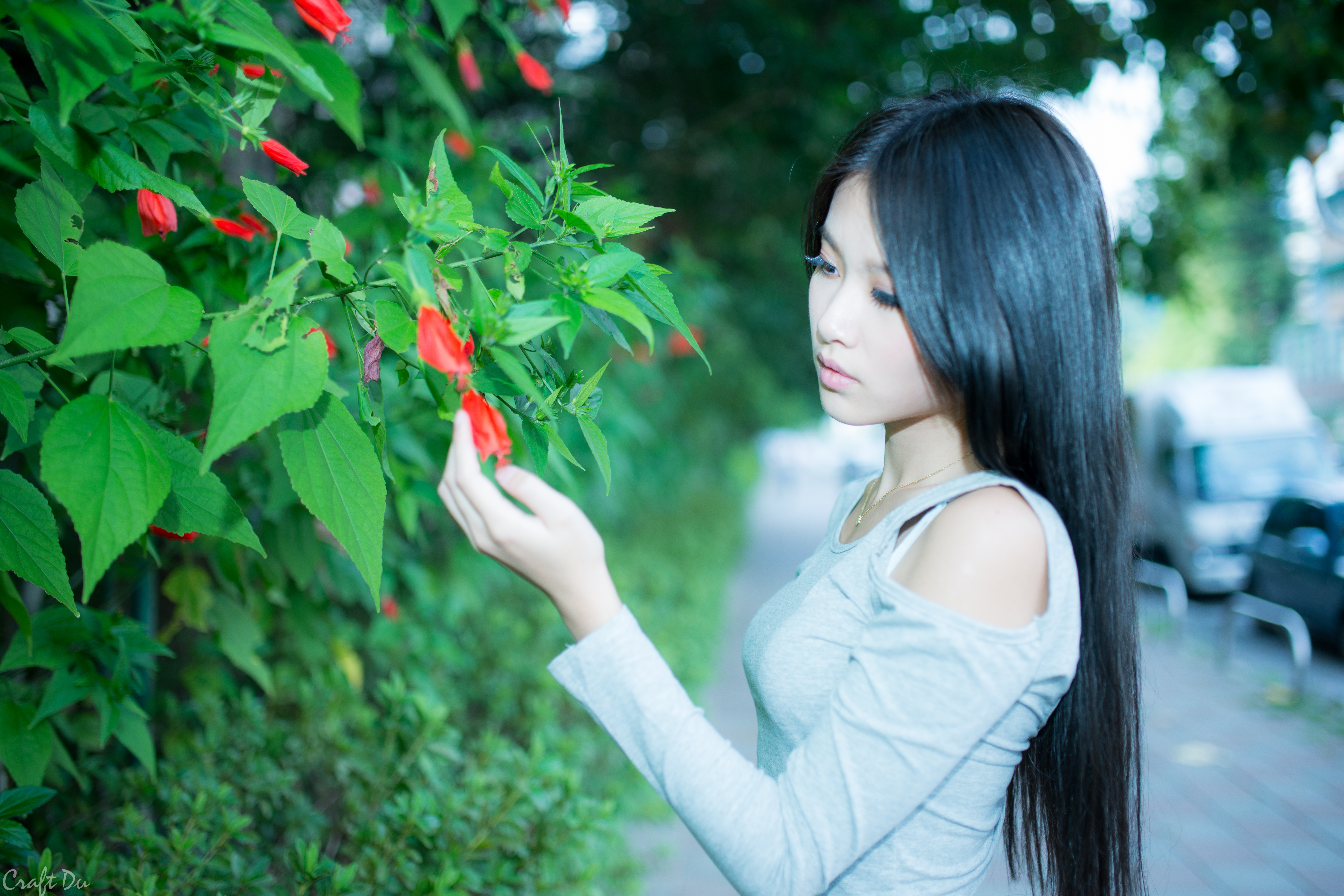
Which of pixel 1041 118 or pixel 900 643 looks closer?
pixel 900 643

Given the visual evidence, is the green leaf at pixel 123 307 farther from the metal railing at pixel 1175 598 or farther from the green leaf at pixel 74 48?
the metal railing at pixel 1175 598

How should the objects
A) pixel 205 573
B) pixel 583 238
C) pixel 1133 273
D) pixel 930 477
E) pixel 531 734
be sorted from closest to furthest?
pixel 583 238 → pixel 930 477 → pixel 205 573 → pixel 531 734 → pixel 1133 273

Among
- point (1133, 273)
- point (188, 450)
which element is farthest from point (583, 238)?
point (1133, 273)

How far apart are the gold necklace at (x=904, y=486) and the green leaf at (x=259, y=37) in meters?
0.80

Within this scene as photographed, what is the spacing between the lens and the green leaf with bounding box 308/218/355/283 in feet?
2.51

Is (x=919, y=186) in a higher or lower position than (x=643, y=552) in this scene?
higher

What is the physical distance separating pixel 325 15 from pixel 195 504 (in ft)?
1.85

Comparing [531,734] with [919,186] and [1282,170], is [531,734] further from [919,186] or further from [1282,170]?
[1282,170]

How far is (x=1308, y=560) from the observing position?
279 inches

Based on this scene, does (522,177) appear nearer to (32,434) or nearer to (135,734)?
(32,434)

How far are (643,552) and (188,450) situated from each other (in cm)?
543

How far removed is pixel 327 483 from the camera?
78 centimetres

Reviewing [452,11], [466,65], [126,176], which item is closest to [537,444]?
[126,176]

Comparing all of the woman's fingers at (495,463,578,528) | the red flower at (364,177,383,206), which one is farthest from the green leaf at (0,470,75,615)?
the red flower at (364,177,383,206)
